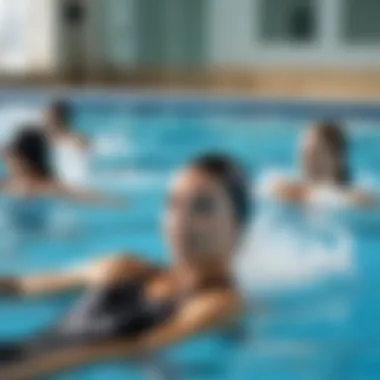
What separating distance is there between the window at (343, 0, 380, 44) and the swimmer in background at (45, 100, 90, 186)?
124 cm

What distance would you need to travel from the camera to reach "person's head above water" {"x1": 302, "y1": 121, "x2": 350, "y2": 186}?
1.69 metres

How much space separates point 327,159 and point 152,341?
23.1 inches

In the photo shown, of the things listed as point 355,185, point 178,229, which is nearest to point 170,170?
point 355,185

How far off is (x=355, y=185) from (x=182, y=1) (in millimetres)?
1510

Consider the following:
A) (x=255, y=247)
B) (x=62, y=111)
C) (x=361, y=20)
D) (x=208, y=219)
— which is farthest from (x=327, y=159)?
(x=361, y=20)

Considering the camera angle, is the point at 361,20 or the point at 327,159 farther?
the point at 361,20

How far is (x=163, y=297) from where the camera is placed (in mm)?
1289

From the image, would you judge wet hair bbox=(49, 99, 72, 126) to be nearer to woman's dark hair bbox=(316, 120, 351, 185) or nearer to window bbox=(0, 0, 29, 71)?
woman's dark hair bbox=(316, 120, 351, 185)

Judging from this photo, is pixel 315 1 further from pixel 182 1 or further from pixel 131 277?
pixel 131 277

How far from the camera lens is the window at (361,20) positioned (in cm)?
313

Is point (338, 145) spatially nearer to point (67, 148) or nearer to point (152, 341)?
point (67, 148)

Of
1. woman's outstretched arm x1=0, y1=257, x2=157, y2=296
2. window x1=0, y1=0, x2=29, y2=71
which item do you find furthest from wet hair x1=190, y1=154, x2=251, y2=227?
window x1=0, y1=0, x2=29, y2=71

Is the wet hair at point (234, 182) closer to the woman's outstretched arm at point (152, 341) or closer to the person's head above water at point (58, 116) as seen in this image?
the woman's outstretched arm at point (152, 341)

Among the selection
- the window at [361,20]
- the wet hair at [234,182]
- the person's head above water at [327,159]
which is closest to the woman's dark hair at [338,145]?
the person's head above water at [327,159]
